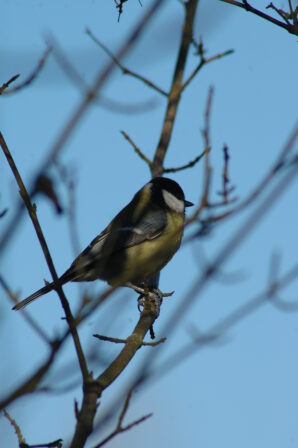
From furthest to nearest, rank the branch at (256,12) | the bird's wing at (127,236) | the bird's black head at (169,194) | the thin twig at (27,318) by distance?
the bird's black head at (169,194) < the bird's wing at (127,236) < the branch at (256,12) < the thin twig at (27,318)

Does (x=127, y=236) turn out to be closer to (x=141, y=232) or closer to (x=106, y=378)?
(x=141, y=232)

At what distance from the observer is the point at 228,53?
13.5 ft

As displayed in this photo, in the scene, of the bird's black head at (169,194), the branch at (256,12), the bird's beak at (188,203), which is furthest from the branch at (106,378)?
the branch at (256,12)

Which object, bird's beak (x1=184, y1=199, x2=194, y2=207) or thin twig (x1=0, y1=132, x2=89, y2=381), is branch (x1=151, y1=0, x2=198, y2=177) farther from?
thin twig (x1=0, y1=132, x2=89, y2=381)

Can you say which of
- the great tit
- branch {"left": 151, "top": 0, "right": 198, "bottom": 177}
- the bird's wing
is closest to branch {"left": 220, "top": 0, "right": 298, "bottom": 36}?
branch {"left": 151, "top": 0, "right": 198, "bottom": 177}

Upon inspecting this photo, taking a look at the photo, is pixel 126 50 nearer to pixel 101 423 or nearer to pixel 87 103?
pixel 87 103

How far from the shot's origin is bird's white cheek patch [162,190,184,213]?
5.03 metres

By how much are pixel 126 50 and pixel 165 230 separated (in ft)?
12.3

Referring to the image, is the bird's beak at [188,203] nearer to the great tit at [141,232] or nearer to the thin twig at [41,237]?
the great tit at [141,232]

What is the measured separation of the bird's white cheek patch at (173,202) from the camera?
503 centimetres

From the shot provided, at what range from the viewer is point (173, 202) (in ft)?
16.8

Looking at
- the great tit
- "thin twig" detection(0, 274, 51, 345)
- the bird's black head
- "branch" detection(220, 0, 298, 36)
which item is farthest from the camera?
the bird's black head

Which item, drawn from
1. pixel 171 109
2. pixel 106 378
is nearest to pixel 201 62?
pixel 171 109

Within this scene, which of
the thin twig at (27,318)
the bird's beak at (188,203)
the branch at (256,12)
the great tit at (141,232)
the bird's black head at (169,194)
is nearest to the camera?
Answer: the thin twig at (27,318)
